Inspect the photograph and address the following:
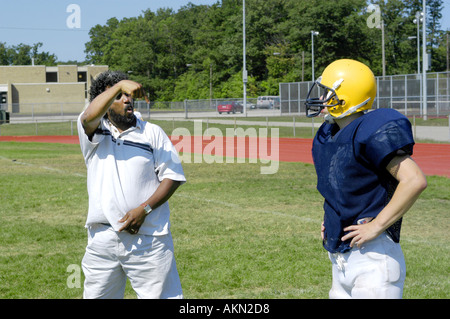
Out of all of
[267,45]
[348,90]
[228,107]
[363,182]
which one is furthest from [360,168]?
[267,45]

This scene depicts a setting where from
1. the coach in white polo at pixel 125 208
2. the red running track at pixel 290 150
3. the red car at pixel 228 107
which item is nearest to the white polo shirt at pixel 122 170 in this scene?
the coach in white polo at pixel 125 208

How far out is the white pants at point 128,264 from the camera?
3.88 meters

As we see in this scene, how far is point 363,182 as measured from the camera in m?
3.10

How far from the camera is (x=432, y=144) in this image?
2420cm

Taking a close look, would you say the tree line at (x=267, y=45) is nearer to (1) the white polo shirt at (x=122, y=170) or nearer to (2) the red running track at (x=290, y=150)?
(2) the red running track at (x=290, y=150)

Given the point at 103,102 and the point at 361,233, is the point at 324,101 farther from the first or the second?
the point at 103,102

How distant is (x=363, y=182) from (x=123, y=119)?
5.57 feet

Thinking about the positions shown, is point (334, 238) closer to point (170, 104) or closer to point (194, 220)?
point (194, 220)

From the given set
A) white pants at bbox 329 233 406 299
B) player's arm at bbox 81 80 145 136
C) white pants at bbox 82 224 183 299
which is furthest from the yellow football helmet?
white pants at bbox 82 224 183 299

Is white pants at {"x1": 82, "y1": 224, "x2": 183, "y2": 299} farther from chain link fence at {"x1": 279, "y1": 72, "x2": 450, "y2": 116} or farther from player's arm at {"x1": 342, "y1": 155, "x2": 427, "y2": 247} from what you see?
chain link fence at {"x1": 279, "y1": 72, "x2": 450, "y2": 116}

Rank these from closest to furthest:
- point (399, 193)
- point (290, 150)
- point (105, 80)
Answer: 1. point (399, 193)
2. point (105, 80)
3. point (290, 150)

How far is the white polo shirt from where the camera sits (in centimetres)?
391

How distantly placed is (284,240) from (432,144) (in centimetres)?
1783
